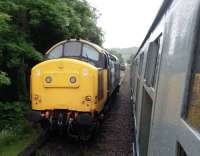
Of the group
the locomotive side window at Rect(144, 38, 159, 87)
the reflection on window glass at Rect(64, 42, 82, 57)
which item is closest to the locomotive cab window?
the reflection on window glass at Rect(64, 42, 82, 57)

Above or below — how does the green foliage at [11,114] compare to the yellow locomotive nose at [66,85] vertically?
below

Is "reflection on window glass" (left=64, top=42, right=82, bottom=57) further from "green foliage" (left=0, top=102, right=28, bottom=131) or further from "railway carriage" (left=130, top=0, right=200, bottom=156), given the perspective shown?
"railway carriage" (left=130, top=0, right=200, bottom=156)

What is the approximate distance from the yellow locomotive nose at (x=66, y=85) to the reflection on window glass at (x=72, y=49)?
5.19 feet

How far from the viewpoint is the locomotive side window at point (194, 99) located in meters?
1.82

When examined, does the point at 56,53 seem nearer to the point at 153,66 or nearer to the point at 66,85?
the point at 66,85

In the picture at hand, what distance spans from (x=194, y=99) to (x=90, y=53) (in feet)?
32.8

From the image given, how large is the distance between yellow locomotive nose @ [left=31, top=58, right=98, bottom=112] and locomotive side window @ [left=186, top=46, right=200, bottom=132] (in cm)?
806

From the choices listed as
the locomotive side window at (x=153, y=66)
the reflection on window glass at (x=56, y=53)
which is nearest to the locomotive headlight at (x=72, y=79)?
the reflection on window glass at (x=56, y=53)

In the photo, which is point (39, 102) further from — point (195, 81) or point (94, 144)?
point (195, 81)

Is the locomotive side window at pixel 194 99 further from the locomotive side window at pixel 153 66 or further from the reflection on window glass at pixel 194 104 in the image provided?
the locomotive side window at pixel 153 66

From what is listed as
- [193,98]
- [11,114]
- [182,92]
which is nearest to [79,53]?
[11,114]

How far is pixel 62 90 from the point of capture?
10.3 m

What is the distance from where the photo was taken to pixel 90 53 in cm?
1185

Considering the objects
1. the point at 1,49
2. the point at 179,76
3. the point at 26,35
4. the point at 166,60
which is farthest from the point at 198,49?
the point at 26,35
